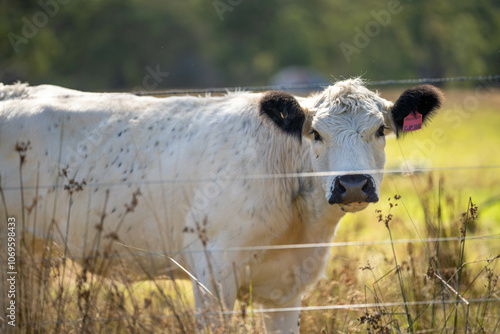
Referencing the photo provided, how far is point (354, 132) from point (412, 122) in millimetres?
641

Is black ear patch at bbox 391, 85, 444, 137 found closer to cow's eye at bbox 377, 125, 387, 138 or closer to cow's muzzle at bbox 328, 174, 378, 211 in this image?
cow's eye at bbox 377, 125, 387, 138

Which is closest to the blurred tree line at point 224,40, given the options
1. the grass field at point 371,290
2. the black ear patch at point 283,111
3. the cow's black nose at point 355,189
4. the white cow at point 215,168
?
the grass field at point 371,290

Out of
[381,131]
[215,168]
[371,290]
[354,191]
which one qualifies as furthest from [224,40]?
[371,290]

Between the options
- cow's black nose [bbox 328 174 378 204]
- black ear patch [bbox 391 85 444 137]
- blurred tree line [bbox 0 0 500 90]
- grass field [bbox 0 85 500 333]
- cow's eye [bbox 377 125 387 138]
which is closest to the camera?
grass field [bbox 0 85 500 333]

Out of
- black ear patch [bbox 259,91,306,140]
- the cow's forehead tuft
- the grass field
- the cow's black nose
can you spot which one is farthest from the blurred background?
black ear patch [bbox 259,91,306,140]

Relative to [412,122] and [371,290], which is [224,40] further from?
[371,290]

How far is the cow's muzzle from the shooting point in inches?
164

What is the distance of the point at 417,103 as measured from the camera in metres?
4.93

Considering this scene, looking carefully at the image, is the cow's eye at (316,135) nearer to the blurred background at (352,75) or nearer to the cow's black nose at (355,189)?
the cow's black nose at (355,189)

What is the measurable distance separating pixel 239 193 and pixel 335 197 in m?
0.91

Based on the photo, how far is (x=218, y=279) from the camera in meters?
4.72

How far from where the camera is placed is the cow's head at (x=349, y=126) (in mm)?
4238

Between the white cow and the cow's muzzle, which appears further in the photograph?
the white cow

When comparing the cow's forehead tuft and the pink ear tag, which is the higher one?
the cow's forehead tuft
